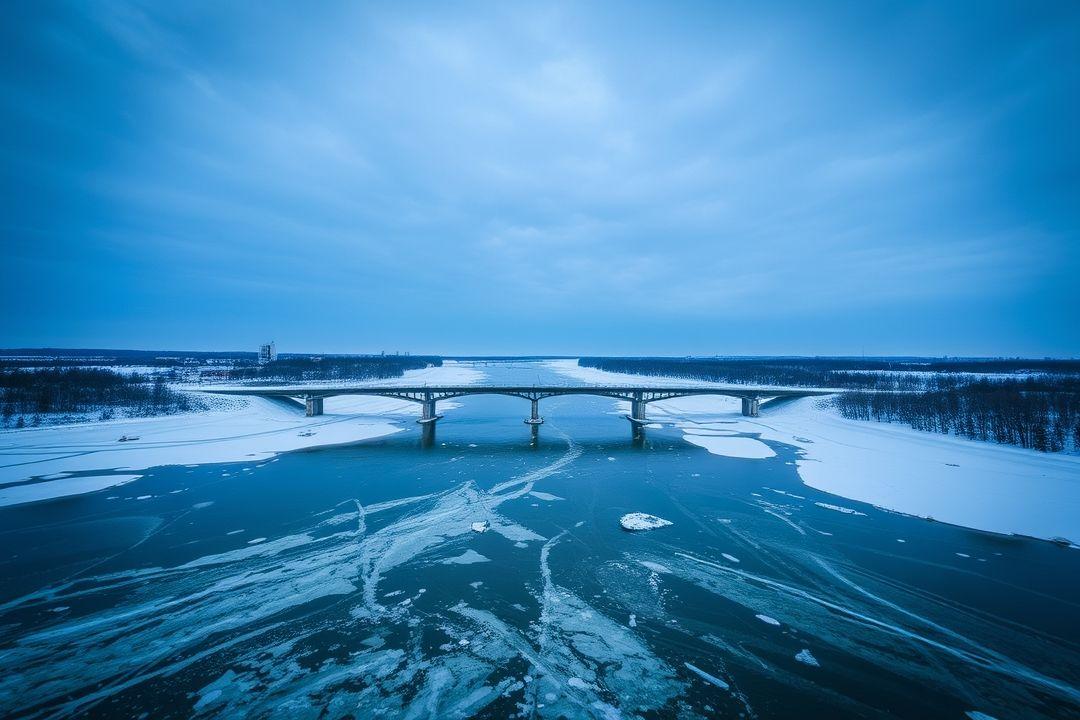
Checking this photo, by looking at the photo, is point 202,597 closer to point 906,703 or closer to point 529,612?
point 529,612

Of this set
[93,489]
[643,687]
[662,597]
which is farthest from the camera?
[93,489]

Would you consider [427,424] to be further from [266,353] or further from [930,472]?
[266,353]

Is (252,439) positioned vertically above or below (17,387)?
below

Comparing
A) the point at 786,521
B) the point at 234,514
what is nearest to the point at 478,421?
the point at 234,514

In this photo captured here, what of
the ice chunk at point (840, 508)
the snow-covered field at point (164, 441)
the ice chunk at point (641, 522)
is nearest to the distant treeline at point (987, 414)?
the ice chunk at point (840, 508)

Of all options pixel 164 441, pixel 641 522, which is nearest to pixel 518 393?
pixel 641 522

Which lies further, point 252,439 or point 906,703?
point 252,439
